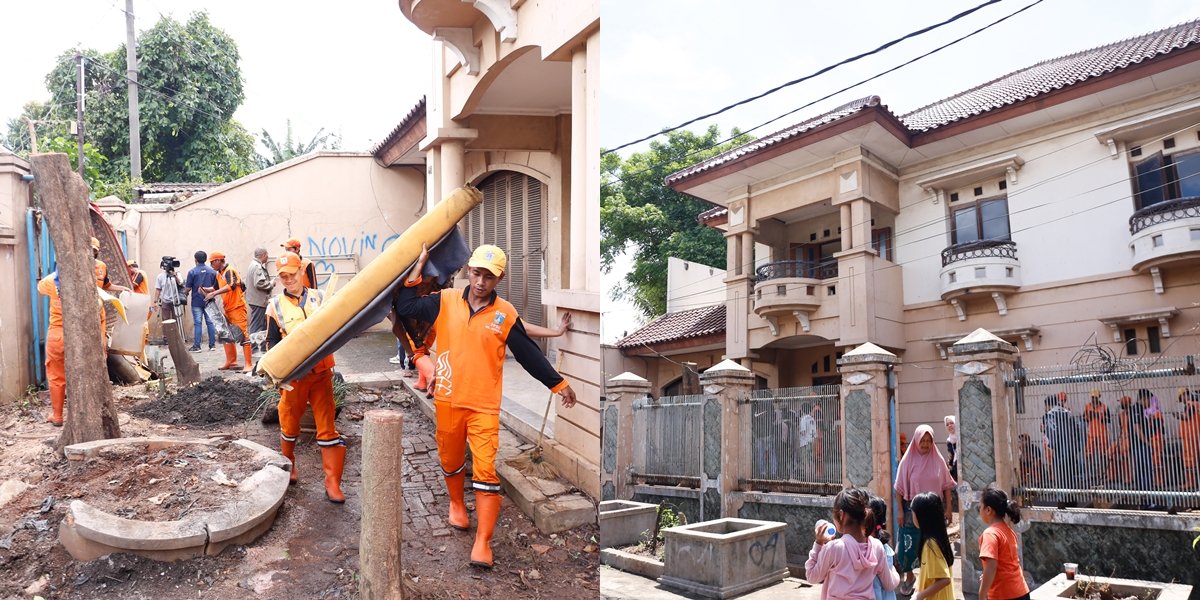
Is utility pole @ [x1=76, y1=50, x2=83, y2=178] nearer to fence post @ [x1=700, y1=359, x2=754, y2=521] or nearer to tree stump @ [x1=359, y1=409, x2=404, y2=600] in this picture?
tree stump @ [x1=359, y1=409, x2=404, y2=600]

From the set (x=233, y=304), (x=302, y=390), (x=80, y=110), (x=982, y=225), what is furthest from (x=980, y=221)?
(x=80, y=110)

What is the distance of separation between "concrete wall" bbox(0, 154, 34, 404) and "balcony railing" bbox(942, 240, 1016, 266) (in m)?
2.70

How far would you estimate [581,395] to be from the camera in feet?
8.56

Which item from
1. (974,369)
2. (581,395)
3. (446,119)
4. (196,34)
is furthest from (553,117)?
(974,369)

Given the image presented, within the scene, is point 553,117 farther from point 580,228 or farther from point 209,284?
point 209,284

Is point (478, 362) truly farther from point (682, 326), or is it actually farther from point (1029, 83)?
point (1029, 83)

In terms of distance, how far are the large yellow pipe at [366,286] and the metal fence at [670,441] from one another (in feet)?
3.26

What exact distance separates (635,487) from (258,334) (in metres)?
1.56

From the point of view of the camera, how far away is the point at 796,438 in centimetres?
179

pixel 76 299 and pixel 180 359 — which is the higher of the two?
pixel 76 299

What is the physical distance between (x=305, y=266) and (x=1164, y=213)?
2501 mm

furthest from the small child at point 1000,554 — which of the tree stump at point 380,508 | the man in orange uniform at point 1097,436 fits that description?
the tree stump at point 380,508

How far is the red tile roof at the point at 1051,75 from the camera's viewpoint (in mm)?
1424

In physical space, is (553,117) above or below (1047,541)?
above
